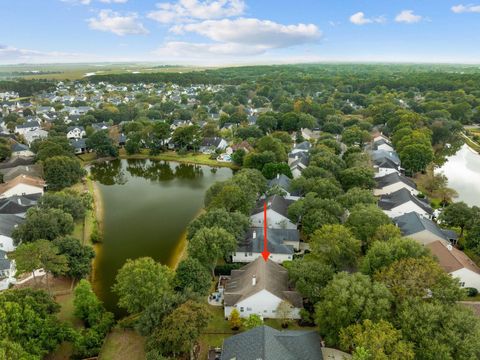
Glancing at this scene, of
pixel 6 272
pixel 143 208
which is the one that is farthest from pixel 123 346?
pixel 143 208

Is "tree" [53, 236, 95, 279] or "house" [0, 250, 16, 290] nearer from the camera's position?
"tree" [53, 236, 95, 279]

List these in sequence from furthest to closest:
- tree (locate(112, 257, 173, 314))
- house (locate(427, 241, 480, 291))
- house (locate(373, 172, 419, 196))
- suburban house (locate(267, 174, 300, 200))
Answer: house (locate(373, 172, 419, 196)) → suburban house (locate(267, 174, 300, 200)) → house (locate(427, 241, 480, 291)) → tree (locate(112, 257, 173, 314))

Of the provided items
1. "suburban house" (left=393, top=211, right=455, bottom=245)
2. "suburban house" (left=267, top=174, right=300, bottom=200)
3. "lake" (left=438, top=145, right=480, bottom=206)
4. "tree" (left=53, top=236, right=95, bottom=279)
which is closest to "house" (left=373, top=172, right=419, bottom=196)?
"lake" (left=438, top=145, right=480, bottom=206)

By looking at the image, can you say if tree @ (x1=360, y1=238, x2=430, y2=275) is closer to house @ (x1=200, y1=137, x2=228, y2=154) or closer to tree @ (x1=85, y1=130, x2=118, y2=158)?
house @ (x1=200, y1=137, x2=228, y2=154)

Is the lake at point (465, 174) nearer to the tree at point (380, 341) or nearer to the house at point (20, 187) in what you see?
the tree at point (380, 341)

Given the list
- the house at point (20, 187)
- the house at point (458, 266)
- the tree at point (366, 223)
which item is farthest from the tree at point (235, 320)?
the house at point (20, 187)

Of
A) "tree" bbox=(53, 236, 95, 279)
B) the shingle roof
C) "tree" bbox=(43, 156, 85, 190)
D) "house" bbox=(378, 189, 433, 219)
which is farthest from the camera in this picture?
"tree" bbox=(43, 156, 85, 190)

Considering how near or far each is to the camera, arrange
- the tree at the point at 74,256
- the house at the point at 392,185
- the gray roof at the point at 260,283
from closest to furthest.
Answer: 1. the gray roof at the point at 260,283
2. the tree at the point at 74,256
3. the house at the point at 392,185
